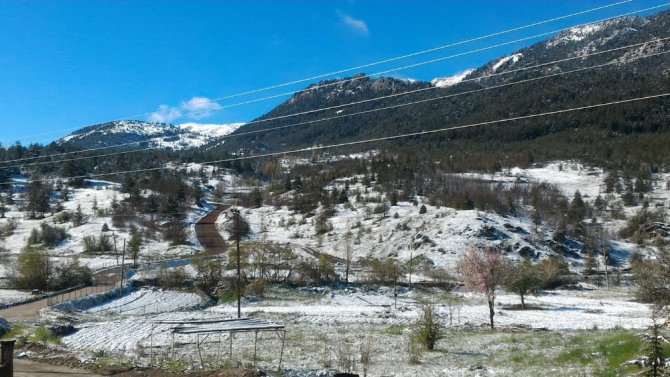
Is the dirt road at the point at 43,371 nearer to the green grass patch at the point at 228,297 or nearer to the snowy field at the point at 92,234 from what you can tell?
the green grass patch at the point at 228,297

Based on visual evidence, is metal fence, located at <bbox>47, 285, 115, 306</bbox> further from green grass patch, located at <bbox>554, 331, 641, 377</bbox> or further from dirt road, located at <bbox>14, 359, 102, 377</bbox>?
green grass patch, located at <bbox>554, 331, 641, 377</bbox>

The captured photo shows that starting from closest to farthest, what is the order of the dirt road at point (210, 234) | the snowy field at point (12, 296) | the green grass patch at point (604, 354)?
the green grass patch at point (604, 354)
the snowy field at point (12, 296)
the dirt road at point (210, 234)

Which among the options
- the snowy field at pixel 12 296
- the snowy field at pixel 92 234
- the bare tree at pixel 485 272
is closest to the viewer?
the bare tree at pixel 485 272

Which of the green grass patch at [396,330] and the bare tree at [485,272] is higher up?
the bare tree at [485,272]

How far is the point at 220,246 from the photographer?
102m

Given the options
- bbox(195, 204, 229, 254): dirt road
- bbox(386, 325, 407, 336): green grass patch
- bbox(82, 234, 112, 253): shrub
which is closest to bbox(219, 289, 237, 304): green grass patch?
bbox(386, 325, 407, 336): green grass patch

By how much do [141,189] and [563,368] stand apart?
14175cm

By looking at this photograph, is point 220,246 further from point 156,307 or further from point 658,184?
point 658,184

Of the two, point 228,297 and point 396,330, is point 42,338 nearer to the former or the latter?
point 396,330

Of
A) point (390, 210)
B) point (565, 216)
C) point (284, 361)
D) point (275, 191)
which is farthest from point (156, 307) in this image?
point (275, 191)

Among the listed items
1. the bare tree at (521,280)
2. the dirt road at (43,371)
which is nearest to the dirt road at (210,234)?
the bare tree at (521,280)

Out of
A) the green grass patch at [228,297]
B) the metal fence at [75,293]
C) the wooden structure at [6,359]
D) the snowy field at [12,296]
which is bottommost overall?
the green grass patch at [228,297]

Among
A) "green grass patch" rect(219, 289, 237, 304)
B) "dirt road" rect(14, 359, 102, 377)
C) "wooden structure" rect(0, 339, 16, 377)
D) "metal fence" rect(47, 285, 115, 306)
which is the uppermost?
"wooden structure" rect(0, 339, 16, 377)

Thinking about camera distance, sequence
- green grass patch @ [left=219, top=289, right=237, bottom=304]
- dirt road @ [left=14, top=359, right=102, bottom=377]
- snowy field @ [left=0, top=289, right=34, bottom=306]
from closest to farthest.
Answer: dirt road @ [left=14, top=359, right=102, bottom=377]
snowy field @ [left=0, top=289, right=34, bottom=306]
green grass patch @ [left=219, top=289, right=237, bottom=304]
